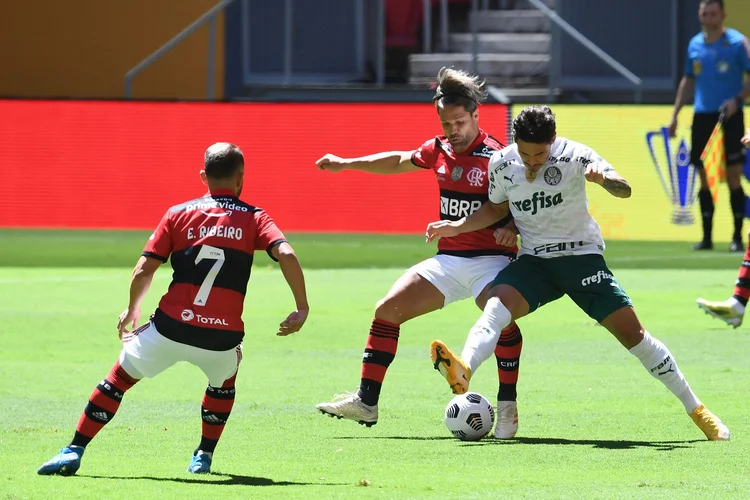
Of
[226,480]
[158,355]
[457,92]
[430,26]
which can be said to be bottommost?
[226,480]

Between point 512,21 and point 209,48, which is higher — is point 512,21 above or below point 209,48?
above

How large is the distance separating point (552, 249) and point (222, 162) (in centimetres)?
191

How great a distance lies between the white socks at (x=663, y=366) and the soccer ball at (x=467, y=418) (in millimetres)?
842

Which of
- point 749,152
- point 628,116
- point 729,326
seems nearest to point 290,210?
point 628,116

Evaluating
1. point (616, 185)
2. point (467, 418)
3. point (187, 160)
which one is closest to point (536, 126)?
point (616, 185)

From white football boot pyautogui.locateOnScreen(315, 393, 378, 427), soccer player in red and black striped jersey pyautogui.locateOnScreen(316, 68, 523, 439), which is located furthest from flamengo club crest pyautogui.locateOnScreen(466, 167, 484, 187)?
white football boot pyautogui.locateOnScreen(315, 393, 378, 427)

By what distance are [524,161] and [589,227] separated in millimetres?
520

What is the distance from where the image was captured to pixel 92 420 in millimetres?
6297

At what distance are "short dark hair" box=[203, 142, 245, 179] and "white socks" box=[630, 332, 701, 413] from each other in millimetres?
2270

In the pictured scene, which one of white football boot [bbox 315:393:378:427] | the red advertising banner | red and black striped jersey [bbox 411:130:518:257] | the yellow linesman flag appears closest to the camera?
white football boot [bbox 315:393:378:427]

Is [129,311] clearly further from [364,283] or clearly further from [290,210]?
[290,210]

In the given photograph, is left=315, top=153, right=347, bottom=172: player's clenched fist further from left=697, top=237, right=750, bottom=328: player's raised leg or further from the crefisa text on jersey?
left=697, top=237, right=750, bottom=328: player's raised leg

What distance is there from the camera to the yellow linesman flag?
673 inches

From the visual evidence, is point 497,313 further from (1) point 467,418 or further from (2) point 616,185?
(2) point 616,185
